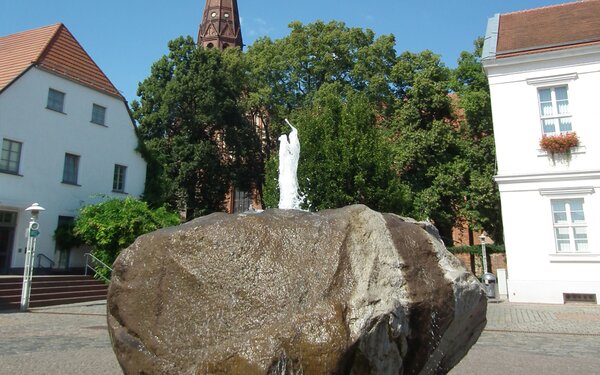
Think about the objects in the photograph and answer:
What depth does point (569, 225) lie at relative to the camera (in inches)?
664

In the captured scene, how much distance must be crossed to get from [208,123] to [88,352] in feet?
80.1

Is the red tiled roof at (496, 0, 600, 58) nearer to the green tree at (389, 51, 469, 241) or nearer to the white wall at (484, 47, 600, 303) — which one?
the white wall at (484, 47, 600, 303)

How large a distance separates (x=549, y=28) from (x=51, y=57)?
2266 cm

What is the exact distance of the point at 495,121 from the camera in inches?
722

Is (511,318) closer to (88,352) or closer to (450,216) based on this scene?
(88,352)

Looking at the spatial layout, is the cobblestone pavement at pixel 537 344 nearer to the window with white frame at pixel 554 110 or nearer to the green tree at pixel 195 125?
the window with white frame at pixel 554 110

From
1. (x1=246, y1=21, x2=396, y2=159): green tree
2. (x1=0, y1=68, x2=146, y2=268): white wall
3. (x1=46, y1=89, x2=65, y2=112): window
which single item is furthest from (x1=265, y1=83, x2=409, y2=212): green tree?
(x1=46, y1=89, x2=65, y2=112): window

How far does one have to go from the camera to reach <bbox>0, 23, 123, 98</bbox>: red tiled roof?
21.9m

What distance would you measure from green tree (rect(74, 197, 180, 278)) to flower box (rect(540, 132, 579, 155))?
52.6ft

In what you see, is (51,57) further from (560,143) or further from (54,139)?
(560,143)

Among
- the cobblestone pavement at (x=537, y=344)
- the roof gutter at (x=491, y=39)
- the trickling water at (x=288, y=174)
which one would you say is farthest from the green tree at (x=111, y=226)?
the roof gutter at (x=491, y=39)

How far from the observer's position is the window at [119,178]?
84.7 feet

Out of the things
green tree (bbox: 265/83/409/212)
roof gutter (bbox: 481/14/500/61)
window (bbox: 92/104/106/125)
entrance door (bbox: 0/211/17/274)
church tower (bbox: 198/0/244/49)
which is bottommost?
entrance door (bbox: 0/211/17/274)

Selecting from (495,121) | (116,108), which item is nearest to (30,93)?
(116,108)
